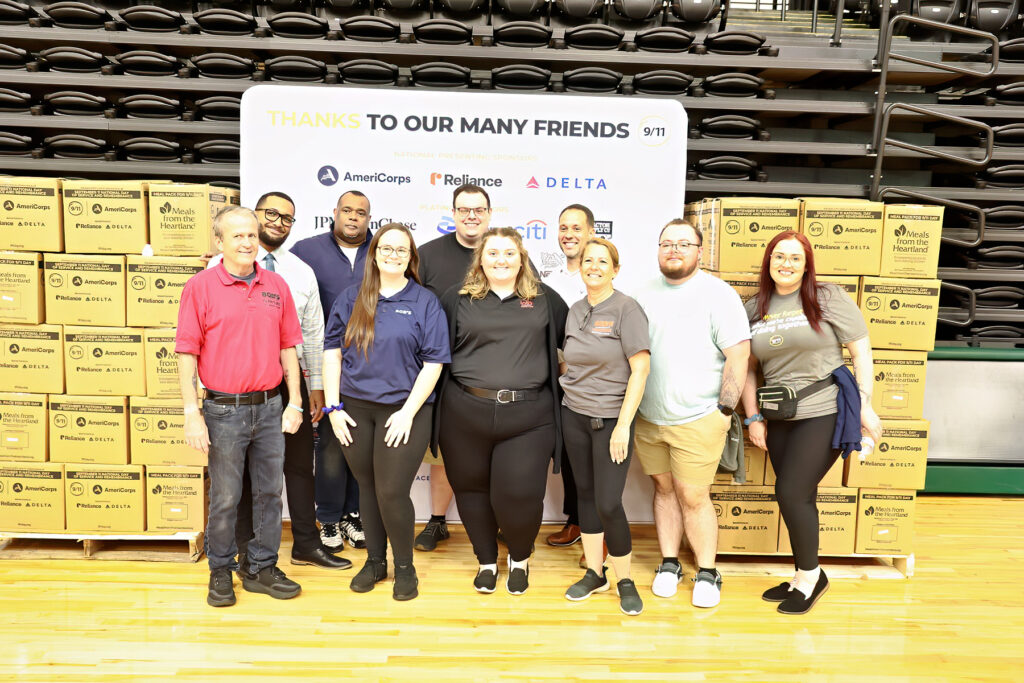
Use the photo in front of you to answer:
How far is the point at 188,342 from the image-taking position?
252 cm

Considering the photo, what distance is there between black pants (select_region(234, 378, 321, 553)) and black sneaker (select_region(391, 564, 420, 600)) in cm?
53

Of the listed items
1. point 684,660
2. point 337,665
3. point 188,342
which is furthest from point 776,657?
point 188,342

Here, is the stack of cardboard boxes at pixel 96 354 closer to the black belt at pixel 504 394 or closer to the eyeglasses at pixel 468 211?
the eyeglasses at pixel 468 211

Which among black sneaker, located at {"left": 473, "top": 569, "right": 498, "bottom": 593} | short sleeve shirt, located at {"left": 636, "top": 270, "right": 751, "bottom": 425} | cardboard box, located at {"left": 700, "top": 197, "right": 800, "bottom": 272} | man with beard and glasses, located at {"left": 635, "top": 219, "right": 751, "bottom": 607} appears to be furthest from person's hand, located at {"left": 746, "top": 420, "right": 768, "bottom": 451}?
black sneaker, located at {"left": 473, "top": 569, "right": 498, "bottom": 593}

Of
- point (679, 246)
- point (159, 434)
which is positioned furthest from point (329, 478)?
point (679, 246)

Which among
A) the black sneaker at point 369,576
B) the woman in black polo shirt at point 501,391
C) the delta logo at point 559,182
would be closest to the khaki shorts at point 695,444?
the woman in black polo shirt at point 501,391

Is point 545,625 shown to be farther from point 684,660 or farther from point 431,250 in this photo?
point 431,250

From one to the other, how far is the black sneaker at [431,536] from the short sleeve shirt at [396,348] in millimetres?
1020

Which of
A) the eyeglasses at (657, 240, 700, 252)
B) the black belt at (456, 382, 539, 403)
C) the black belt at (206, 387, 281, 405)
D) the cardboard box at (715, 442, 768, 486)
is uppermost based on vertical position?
the eyeglasses at (657, 240, 700, 252)

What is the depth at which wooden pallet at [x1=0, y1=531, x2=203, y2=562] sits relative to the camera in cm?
317

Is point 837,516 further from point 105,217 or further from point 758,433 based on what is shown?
point 105,217

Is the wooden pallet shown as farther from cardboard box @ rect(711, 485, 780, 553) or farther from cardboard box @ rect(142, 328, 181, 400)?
cardboard box @ rect(711, 485, 780, 553)

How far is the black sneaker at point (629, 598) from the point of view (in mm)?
2705

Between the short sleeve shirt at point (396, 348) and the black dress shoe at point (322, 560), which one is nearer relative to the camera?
the short sleeve shirt at point (396, 348)
